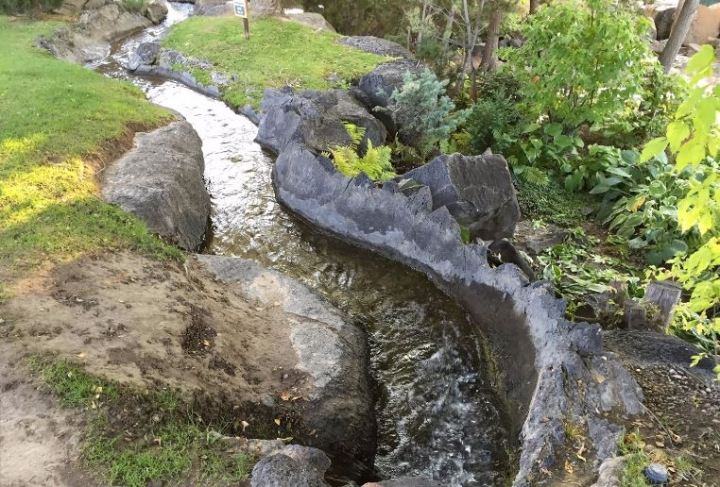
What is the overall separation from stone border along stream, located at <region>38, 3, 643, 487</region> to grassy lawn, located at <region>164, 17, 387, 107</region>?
4077 millimetres

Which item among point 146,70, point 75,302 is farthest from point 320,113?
point 146,70

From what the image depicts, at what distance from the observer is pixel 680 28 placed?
43.4 feet

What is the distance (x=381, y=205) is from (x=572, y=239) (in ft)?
12.6

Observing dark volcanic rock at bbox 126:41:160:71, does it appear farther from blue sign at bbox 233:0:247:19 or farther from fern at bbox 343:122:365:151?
fern at bbox 343:122:365:151

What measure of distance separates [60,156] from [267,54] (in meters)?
10.1

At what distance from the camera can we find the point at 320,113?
1126 cm

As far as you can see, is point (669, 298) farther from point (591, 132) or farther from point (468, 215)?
point (591, 132)

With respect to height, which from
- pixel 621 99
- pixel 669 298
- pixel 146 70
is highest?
pixel 621 99

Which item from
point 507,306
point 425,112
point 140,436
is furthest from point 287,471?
point 425,112

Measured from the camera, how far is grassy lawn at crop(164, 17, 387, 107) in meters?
15.3

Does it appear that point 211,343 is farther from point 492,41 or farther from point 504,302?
point 492,41

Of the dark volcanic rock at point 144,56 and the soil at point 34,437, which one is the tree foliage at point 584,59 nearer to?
the soil at point 34,437

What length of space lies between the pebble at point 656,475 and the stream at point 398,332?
56.8 inches

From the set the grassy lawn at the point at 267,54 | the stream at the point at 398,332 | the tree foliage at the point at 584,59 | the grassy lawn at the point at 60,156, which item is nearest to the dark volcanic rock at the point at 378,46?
the grassy lawn at the point at 267,54
